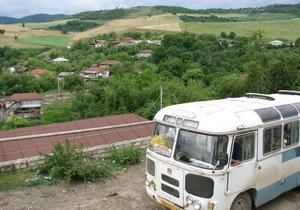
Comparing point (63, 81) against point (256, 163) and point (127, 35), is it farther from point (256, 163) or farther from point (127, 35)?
point (256, 163)

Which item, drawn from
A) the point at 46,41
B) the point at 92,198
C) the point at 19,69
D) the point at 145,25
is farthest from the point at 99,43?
the point at 92,198

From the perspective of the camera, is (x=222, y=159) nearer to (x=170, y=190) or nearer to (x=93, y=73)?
(x=170, y=190)

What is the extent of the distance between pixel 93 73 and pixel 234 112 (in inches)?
3290

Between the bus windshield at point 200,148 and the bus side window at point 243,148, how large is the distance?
28cm

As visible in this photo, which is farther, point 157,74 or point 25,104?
point 25,104

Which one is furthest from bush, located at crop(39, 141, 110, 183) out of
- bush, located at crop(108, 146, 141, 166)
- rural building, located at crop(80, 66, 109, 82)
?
rural building, located at crop(80, 66, 109, 82)

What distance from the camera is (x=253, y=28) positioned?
11294cm

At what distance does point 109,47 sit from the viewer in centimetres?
11669

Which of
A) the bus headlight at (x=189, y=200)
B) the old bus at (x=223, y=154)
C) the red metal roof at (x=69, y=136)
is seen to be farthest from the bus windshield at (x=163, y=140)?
the red metal roof at (x=69, y=136)

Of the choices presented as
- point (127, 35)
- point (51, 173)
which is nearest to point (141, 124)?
point (51, 173)

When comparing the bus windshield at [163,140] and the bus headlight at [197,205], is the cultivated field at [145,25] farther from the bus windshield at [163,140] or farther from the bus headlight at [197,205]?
the bus headlight at [197,205]

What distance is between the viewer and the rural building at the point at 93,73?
84.6 m

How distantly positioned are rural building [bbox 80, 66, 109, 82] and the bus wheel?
77.1 metres

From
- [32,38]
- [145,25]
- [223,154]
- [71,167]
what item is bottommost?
[32,38]
